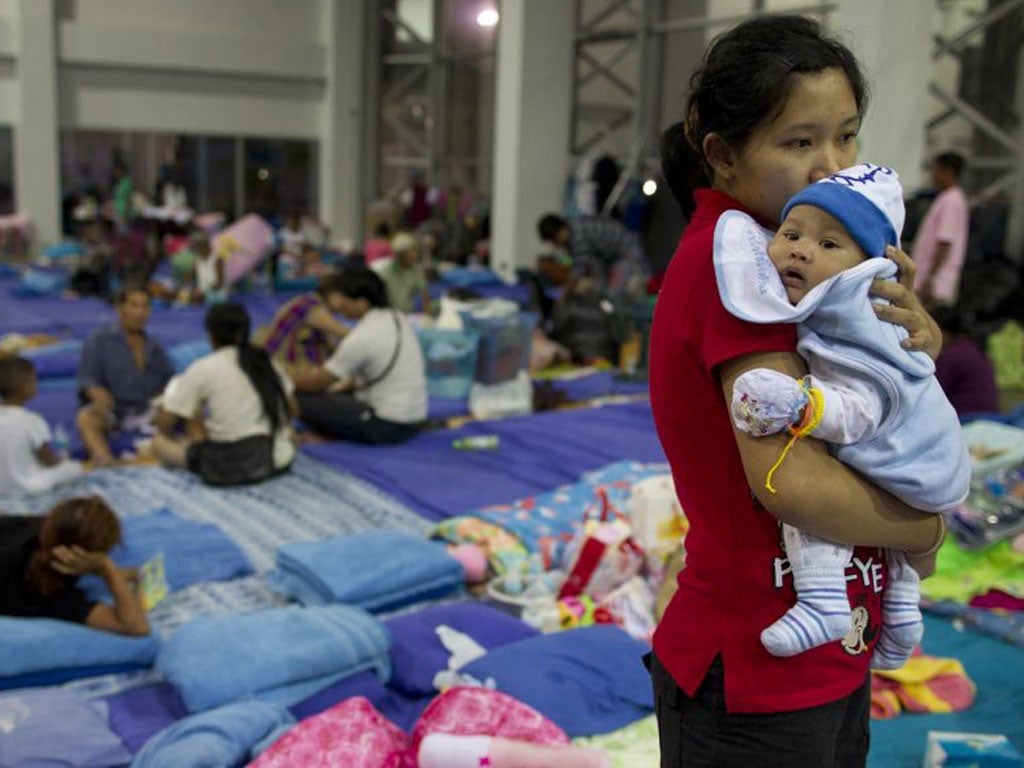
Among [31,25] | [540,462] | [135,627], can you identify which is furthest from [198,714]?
[31,25]

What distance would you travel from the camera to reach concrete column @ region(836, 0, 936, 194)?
7.13m

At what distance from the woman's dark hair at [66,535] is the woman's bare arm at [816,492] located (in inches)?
92.9

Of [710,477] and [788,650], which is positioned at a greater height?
[710,477]

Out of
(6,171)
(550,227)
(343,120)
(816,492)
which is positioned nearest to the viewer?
(816,492)

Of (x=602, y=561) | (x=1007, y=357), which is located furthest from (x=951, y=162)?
(x=602, y=561)

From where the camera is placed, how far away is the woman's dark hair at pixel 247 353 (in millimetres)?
4668

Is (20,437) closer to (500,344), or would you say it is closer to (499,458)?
(499,458)

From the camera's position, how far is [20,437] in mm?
4285

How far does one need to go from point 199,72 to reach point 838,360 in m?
14.7

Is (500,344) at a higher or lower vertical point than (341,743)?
higher

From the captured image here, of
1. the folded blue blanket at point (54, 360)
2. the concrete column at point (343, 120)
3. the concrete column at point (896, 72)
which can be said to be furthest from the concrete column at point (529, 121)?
the folded blue blanket at point (54, 360)

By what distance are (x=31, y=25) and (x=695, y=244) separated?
1397 centimetres

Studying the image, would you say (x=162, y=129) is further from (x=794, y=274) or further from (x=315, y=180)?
(x=794, y=274)

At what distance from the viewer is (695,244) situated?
112 cm
